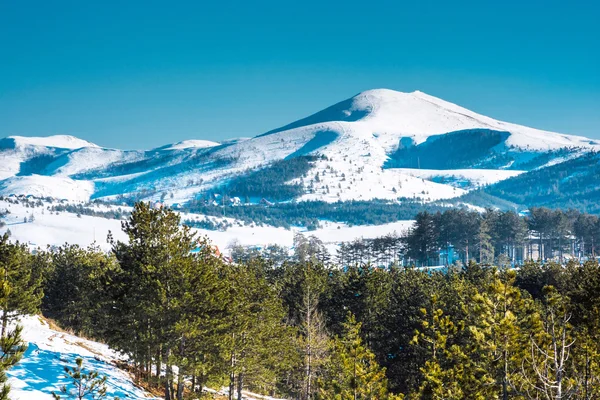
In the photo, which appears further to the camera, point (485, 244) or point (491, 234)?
point (491, 234)

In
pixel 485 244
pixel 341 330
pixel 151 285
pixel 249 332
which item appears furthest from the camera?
pixel 485 244

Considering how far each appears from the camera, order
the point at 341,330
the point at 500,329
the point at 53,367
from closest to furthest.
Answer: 1. the point at 500,329
2. the point at 53,367
3. the point at 341,330

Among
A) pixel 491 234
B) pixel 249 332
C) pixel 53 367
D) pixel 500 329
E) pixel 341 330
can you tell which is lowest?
pixel 341 330

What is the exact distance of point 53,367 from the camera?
28.2 meters

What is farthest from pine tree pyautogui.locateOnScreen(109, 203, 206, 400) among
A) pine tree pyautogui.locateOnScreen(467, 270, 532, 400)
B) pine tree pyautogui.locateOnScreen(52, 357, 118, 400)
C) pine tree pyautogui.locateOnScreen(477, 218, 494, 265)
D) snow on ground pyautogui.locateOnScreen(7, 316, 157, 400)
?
pine tree pyautogui.locateOnScreen(477, 218, 494, 265)

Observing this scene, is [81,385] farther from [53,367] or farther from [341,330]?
[341,330]

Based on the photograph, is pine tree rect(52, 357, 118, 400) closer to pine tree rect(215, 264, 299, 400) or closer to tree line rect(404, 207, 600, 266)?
pine tree rect(215, 264, 299, 400)

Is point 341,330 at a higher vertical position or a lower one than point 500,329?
lower

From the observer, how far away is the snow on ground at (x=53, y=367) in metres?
24.6

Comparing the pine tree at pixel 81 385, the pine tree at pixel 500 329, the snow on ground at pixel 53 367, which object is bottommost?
the snow on ground at pixel 53 367

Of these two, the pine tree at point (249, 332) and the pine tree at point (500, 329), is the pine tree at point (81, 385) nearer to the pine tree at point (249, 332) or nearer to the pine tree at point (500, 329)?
the pine tree at point (249, 332)

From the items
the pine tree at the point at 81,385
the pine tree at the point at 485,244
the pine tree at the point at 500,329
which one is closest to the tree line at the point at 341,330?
the pine tree at the point at 500,329

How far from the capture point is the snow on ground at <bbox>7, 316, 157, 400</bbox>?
24625mm

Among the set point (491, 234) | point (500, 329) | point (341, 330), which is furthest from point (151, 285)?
point (491, 234)
